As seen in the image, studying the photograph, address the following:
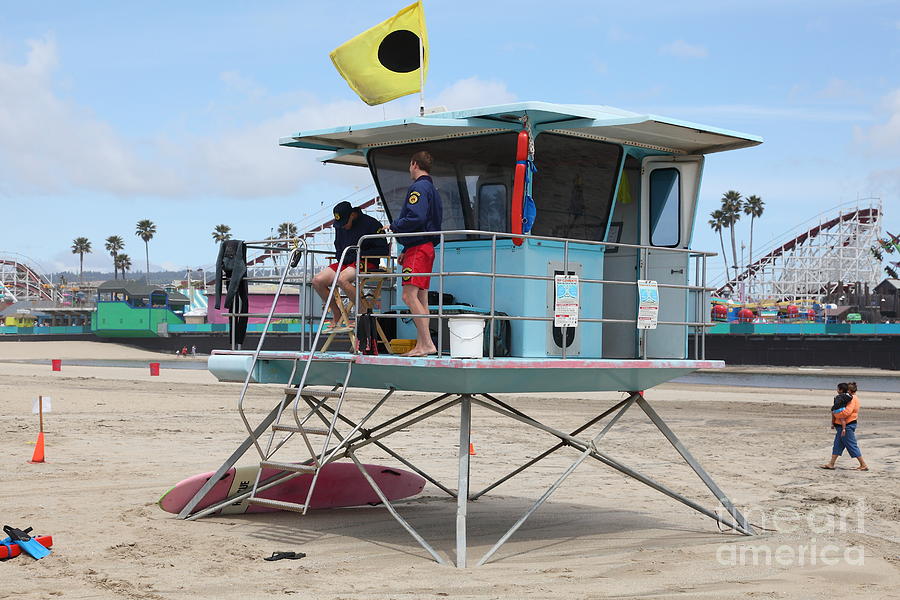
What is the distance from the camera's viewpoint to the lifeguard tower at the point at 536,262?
9484 millimetres

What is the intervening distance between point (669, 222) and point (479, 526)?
4.19 m

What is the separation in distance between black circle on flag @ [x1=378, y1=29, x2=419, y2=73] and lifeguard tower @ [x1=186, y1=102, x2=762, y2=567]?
2.85 ft

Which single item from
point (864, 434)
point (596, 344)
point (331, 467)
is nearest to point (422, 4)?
point (596, 344)

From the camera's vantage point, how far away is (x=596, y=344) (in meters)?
10.9

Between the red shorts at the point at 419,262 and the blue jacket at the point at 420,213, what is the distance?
0.21ft

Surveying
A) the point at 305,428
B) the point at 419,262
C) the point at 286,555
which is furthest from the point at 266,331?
the point at 286,555

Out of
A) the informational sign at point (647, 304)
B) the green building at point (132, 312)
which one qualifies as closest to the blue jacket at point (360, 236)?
the informational sign at point (647, 304)

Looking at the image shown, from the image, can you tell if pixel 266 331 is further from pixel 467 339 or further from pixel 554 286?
pixel 554 286

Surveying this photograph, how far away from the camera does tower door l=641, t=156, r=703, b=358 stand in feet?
37.2

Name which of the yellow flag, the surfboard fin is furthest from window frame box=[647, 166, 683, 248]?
the surfboard fin

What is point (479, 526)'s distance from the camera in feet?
37.1

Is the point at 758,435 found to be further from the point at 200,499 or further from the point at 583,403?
the point at 200,499

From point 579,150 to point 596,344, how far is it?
7.11 ft

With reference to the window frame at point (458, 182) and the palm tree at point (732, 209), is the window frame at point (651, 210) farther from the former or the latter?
the palm tree at point (732, 209)
